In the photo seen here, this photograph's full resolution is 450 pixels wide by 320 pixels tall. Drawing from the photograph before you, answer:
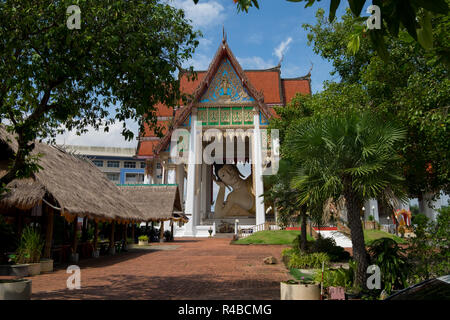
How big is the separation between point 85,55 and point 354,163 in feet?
19.0

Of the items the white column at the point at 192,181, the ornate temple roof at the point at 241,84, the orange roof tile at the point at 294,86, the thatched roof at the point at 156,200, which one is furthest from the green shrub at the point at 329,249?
the orange roof tile at the point at 294,86

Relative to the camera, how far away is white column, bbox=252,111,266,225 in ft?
101

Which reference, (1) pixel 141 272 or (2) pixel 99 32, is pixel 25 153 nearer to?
(2) pixel 99 32

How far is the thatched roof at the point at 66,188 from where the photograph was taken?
36.1 ft

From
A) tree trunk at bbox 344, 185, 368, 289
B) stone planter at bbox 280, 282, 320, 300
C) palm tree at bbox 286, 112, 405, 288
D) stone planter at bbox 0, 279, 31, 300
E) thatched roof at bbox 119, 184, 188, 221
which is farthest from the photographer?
thatched roof at bbox 119, 184, 188, 221

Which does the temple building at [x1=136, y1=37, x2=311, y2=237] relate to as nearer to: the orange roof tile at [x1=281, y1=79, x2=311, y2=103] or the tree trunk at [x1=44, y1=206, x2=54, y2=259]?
the orange roof tile at [x1=281, y1=79, x2=311, y2=103]

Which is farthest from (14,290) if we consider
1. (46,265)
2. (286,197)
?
(286,197)

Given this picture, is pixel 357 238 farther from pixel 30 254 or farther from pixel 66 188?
pixel 66 188

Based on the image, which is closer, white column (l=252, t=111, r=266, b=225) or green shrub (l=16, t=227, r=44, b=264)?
green shrub (l=16, t=227, r=44, b=264)

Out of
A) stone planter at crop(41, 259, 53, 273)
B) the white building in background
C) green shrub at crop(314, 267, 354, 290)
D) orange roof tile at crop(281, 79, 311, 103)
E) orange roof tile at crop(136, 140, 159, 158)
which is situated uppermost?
orange roof tile at crop(281, 79, 311, 103)

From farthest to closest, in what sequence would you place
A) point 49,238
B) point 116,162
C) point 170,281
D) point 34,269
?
point 116,162 → point 49,238 → point 34,269 → point 170,281

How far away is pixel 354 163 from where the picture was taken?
7145mm

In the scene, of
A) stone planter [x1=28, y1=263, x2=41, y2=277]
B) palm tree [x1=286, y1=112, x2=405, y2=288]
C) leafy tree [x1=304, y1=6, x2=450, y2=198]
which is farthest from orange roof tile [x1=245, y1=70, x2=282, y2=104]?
palm tree [x1=286, y1=112, x2=405, y2=288]

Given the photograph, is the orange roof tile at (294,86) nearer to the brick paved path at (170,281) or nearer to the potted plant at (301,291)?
the brick paved path at (170,281)
